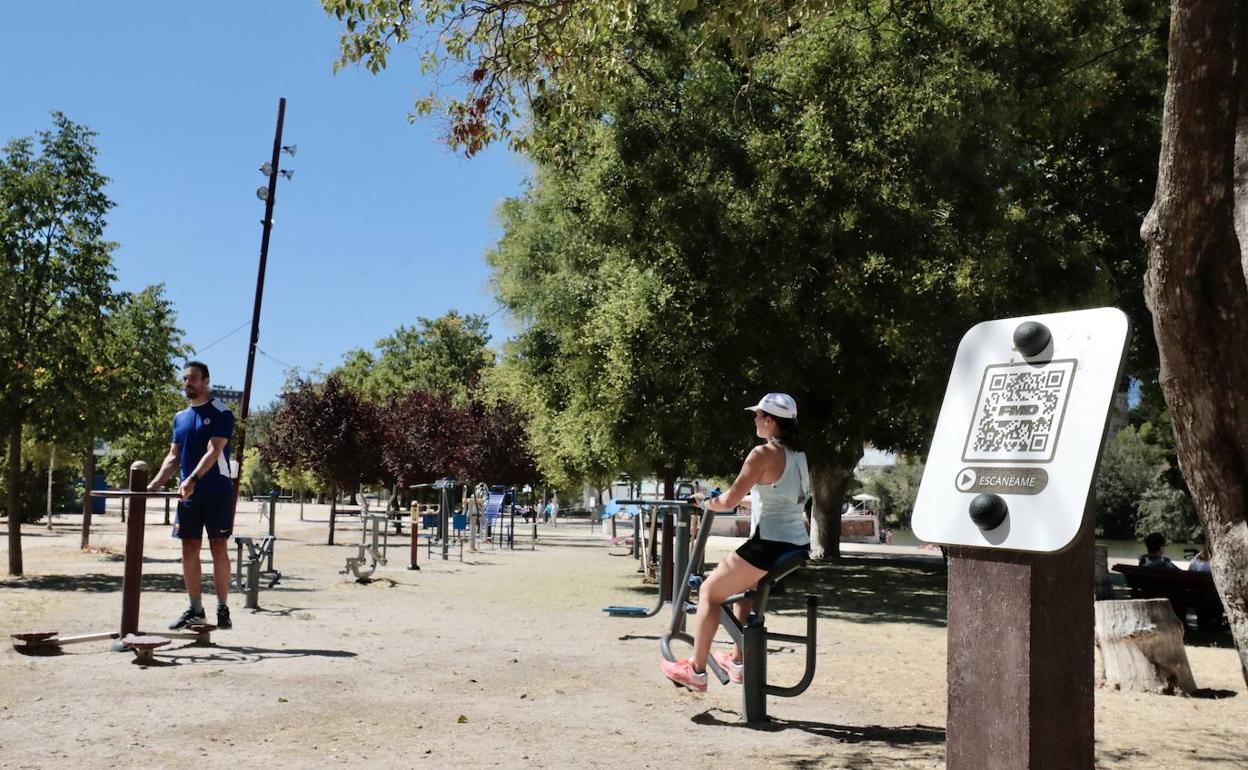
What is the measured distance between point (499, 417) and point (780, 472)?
105 ft

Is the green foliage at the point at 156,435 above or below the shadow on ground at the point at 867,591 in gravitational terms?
above

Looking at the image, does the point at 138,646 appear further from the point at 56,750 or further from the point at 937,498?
the point at 937,498

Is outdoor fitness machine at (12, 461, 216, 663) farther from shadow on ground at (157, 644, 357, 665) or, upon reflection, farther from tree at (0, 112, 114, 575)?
tree at (0, 112, 114, 575)

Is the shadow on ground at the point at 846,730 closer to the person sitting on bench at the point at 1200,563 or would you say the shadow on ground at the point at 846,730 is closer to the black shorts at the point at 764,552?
the black shorts at the point at 764,552

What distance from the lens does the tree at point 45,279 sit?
46.5ft

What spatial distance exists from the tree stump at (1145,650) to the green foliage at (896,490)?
6054 centimetres

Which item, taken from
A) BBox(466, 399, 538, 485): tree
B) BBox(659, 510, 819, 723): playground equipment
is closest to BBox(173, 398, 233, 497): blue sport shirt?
BBox(659, 510, 819, 723): playground equipment

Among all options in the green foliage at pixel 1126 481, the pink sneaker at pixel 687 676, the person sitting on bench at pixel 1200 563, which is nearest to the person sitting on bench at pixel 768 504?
the pink sneaker at pixel 687 676

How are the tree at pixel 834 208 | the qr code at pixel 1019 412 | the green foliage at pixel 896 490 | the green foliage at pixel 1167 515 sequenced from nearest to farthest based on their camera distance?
1. the qr code at pixel 1019 412
2. the tree at pixel 834 208
3. the green foliage at pixel 1167 515
4. the green foliage at pixel 896 490

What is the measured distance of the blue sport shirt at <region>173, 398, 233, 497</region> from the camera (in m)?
8.80

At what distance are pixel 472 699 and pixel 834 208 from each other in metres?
8.99

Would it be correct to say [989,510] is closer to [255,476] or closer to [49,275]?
[49,275]

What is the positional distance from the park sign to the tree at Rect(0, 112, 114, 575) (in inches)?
537

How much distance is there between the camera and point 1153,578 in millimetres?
12289
